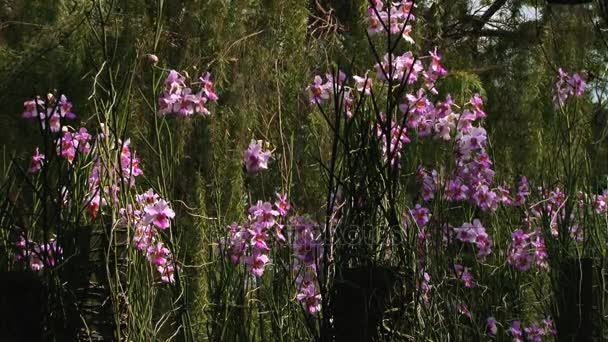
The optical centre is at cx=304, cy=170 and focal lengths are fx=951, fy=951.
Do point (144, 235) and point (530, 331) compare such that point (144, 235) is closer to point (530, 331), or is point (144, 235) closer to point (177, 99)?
point (177, 99)

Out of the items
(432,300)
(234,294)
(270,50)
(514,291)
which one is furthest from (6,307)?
(270,50)

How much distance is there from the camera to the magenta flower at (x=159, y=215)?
5.60 feet

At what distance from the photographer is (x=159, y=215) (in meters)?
1.74

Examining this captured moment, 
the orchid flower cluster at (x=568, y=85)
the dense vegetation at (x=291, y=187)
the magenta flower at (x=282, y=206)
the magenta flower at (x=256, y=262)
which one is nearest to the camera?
the dense vegetation at (x=291, y=187)

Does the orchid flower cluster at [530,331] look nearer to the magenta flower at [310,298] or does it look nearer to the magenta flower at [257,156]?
the magenta flower at [310,298]

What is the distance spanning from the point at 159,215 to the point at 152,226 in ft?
0.35

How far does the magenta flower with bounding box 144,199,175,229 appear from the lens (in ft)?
5.60

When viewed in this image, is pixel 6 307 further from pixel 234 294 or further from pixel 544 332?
pixel 544 332

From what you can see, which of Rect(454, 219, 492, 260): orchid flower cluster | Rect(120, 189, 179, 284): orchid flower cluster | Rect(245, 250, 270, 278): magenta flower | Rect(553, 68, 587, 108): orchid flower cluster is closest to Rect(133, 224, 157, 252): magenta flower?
Rect(120, 189, 179, 284): orchid flower cluster

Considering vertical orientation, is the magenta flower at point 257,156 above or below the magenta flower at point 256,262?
above

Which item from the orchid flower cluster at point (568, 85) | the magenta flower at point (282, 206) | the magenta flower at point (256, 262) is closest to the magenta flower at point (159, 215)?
the magenta flower at point (256, 262)

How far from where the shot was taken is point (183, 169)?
319 cm

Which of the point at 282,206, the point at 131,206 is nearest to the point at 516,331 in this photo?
the point at 282,206

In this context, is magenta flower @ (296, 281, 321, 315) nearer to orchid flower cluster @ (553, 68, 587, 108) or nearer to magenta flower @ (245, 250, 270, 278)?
magenta flower @ (245, 250, 270, 278)
